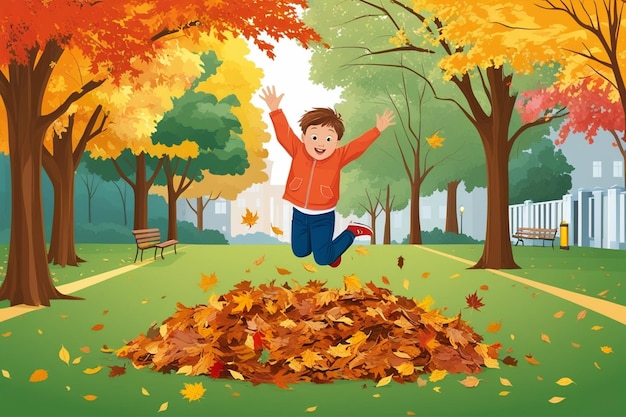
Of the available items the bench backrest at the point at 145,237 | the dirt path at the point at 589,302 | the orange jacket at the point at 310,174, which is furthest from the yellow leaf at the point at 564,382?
the bench backrest at the point at 145,237

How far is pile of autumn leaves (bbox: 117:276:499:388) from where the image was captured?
705cm

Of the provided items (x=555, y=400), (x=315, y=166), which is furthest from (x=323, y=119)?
(x=555, y=400)

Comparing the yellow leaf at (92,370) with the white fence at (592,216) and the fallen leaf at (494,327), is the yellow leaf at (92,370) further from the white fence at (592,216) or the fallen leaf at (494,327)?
the white fence at (592,216)

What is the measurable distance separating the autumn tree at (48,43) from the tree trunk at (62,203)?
7.93 meters

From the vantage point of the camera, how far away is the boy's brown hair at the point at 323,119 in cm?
582

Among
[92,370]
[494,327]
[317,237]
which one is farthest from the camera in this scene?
[494,327]

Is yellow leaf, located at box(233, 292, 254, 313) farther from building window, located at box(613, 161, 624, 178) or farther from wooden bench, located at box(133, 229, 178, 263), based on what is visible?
building window, located at box(613, 161, 624, 178)

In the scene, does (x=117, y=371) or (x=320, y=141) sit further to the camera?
(x=117, y=371)

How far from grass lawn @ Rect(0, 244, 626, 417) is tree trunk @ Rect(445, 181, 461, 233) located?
2580 centimetres

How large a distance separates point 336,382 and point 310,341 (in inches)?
20.0

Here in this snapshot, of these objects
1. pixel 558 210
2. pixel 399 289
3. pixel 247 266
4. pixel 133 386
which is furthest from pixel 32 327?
pixel 558 210

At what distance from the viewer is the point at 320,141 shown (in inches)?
227

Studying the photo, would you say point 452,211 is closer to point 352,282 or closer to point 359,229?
point 352,282

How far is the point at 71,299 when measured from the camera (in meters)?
13.5
